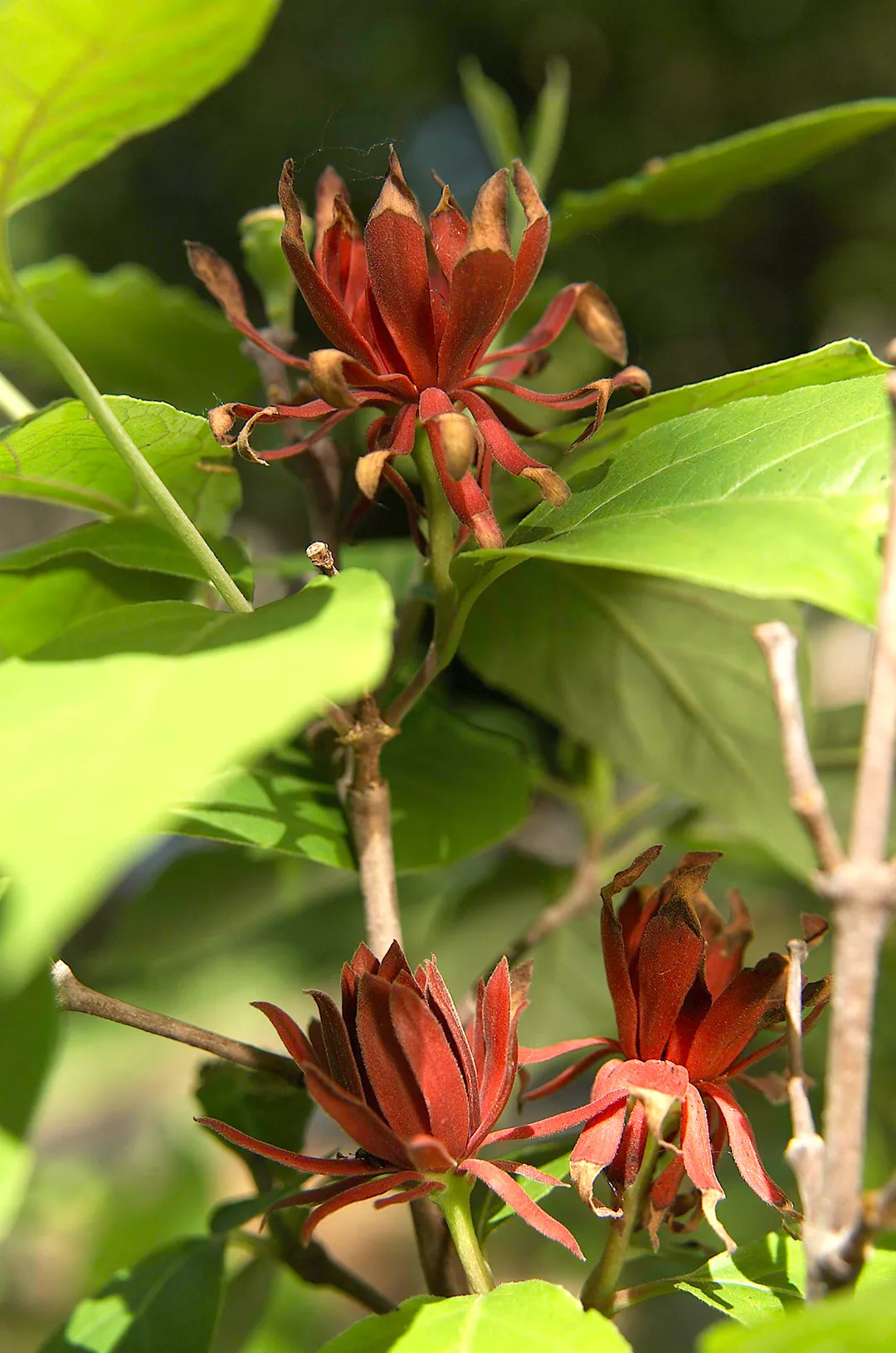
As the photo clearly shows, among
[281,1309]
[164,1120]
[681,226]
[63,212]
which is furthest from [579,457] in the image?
[164,1120]

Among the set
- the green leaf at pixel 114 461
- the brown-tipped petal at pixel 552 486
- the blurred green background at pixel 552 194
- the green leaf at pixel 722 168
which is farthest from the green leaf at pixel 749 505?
the blurred green background at pixel 552 194

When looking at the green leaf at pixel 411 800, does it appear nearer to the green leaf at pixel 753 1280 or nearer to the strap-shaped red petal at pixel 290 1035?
the strap-shaped red petal at pixel 290 1035

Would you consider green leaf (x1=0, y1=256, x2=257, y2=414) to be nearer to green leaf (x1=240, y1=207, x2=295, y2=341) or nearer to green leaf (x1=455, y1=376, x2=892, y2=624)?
green leaf (x1=240, y1=207, x2=295, y2=341)

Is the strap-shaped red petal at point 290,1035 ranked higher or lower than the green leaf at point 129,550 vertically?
lower

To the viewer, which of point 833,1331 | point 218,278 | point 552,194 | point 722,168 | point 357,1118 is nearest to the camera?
point 833,1331

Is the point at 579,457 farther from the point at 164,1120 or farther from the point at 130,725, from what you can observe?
the point at 164,1120

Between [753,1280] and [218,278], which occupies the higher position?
[218,278]

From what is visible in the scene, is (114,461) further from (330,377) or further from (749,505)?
(749,505)

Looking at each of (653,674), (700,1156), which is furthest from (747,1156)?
(653,674)
